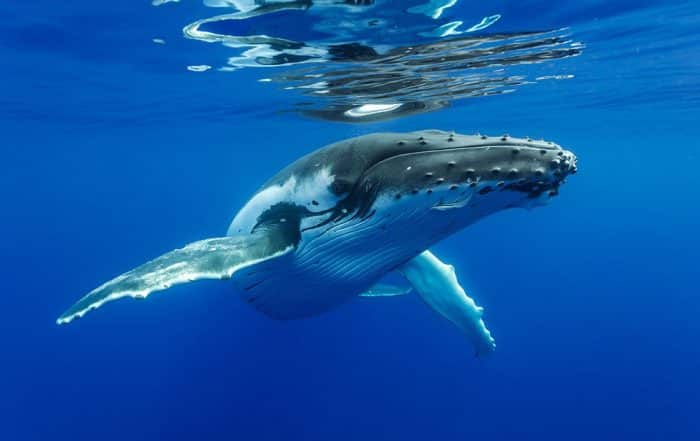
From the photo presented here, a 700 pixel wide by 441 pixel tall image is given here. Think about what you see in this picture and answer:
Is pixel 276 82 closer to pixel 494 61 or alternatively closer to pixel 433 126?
pixel 494 61

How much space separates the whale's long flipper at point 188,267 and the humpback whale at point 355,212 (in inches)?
0.4

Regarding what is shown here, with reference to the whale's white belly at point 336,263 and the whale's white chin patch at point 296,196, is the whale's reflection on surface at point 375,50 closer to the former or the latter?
the whale's white chin patch at point 296,196

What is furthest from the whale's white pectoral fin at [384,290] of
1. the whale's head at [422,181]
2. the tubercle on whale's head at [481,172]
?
the tubercle on whale's head at [481,172]

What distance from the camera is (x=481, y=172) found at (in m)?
4.27

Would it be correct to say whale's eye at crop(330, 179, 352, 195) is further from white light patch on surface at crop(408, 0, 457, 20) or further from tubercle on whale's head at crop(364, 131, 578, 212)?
white light patch on surface at crop(408, 0, 457, 20)

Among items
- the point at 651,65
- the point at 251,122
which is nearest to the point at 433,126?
the point at 251,122

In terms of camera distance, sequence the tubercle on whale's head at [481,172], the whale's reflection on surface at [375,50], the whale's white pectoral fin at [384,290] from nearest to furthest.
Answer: the tubercle on whale's head at [481,172]
the whale's white pectoral fin at [384,290]
the whale's reflection on surface at [375,50]

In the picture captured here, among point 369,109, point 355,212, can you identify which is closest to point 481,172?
point 355,212

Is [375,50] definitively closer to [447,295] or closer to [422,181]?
[447,295]

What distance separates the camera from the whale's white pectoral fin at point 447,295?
862cm

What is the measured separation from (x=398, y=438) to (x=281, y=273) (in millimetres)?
18849

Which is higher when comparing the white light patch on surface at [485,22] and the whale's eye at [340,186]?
the white light patch on surface at [485,22]

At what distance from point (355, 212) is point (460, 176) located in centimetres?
120

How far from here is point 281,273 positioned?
20.1 feet
